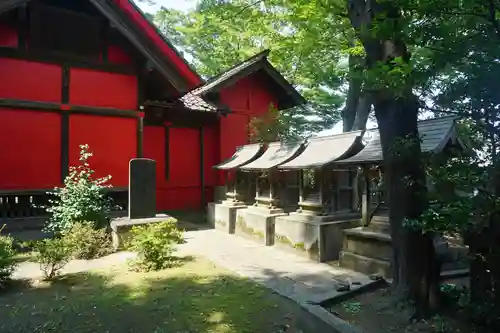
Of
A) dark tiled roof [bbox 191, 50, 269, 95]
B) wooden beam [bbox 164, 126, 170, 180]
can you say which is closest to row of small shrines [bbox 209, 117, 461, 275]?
wooden beam [bbox 164, 126, 170, 180]

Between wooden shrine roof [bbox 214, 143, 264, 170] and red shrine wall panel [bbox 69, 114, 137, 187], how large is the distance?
2.98 meters

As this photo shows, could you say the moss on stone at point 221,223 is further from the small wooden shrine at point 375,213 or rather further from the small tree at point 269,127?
the small wooden shrine at point 375,213

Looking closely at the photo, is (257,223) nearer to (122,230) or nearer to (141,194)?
(141,194)

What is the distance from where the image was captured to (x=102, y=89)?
34.5 ft

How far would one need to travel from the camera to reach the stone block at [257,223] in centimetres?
932

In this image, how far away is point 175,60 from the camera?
11156 millimetres

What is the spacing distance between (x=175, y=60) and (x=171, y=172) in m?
4.20

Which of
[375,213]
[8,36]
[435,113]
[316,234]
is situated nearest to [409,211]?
[435,113]

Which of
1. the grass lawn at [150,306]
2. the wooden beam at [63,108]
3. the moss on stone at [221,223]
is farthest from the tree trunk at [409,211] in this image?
the wooden beam at [63,108]

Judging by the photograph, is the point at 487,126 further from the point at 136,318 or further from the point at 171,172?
the point at 171,172

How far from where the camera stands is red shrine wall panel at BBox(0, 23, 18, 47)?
30.4ft

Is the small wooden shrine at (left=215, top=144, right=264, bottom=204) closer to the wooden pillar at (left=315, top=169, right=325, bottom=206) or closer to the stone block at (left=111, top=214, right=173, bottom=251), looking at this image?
the wooden pillar at (left=315, top=169, right=325, bottom=206)

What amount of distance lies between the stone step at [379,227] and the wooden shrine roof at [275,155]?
303 centimetres

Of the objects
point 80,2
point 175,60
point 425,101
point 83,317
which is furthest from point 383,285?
point 80,2
